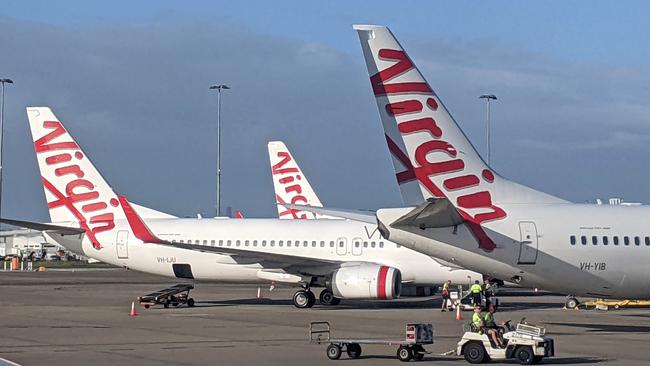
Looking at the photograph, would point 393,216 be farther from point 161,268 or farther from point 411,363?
point 161,268

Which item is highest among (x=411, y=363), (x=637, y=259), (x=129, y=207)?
(x=129, y=207)

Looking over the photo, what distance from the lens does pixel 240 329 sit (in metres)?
31.3

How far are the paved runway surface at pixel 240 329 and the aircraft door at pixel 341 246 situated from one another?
2.16 meters

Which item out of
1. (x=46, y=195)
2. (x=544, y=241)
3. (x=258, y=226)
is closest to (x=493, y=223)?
(x=544, y=241)

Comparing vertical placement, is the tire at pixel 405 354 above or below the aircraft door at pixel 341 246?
below

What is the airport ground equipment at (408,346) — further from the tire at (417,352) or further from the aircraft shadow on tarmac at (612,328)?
the aircraft shadow on tarmac at (612,328)

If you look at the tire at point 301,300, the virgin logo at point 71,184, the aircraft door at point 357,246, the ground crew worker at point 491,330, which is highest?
the virgin logo at point 71,184

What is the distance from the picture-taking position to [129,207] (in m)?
42.0

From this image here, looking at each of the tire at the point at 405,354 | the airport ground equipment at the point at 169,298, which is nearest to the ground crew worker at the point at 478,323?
the tire at the point at 405,354

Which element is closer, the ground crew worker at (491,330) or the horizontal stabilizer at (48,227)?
the ground crew worker at (491,330)

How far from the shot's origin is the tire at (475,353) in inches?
873

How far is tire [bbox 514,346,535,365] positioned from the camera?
22.0m

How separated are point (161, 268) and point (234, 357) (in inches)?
843

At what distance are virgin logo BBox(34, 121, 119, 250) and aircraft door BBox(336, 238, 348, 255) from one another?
931 cm
